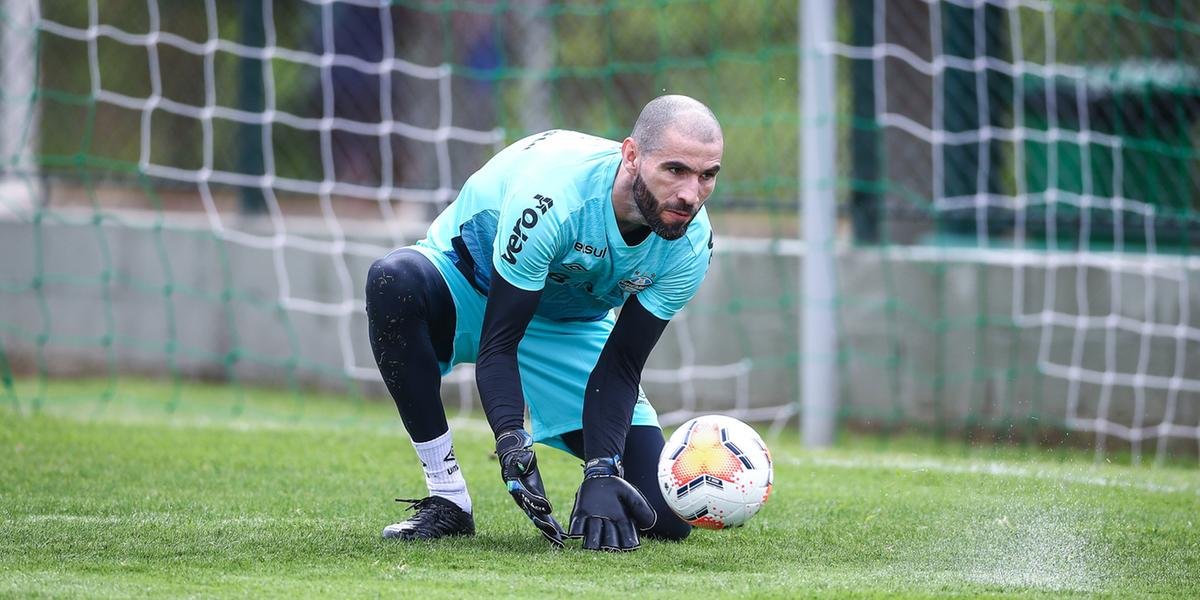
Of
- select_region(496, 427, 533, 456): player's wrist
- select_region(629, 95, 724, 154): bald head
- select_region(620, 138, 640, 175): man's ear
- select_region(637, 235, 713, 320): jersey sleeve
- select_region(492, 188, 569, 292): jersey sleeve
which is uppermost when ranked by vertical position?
select_region(629, 95, 724, 154): bald head

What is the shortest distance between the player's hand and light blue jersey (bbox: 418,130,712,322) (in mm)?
547

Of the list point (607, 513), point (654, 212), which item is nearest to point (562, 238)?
point (654, 212)

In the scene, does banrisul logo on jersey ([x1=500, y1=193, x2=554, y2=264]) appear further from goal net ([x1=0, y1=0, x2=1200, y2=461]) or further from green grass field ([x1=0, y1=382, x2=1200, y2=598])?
goal net ([x1=0, y1=0, x2=1200, y2=461])

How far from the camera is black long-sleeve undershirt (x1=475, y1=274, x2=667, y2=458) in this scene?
428cm

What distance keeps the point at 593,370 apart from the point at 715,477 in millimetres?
503

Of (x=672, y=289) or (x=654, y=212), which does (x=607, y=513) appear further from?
(x=654, y=212)

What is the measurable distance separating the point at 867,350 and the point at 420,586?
16.7 feet

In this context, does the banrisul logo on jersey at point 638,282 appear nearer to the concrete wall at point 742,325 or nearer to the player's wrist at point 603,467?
the player's wrist at point 603,467

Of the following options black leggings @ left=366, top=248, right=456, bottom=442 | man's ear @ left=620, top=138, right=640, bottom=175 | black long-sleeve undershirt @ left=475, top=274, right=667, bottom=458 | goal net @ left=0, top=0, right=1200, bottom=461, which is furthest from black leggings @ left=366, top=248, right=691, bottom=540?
goal net @ left=0, top=0, right=1200, bottom=461

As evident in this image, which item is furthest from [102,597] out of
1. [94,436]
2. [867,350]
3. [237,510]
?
[867,350]

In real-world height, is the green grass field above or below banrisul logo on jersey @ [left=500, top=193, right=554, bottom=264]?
below

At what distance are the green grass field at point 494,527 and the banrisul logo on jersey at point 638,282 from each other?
82 cm

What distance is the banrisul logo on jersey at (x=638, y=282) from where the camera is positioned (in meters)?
4.48

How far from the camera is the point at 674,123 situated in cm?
419
